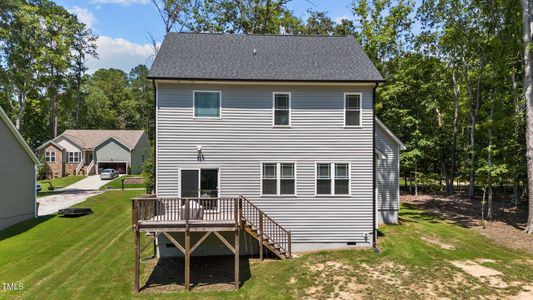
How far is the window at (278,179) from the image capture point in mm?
14426

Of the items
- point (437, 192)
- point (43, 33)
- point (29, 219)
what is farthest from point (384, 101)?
point (43, 33)

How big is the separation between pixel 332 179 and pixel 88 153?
41.0m

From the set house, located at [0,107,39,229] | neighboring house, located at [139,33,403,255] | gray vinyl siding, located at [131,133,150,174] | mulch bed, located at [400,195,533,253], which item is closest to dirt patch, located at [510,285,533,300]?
mulch bed, located at [400,195,533,253]

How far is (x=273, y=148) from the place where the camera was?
14453 mm

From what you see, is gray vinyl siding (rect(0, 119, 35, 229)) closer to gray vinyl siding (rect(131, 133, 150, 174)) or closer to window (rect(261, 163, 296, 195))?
window (rect(261, 163, 296, 195))

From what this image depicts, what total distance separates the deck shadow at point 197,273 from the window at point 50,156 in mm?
37353

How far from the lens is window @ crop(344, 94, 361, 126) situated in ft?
48.0

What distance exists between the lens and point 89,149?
4528cm

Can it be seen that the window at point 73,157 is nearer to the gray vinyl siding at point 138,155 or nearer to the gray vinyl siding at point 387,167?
the gray vinyl siding at point 138,155

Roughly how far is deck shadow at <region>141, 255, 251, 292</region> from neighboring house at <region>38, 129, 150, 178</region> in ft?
A: 115

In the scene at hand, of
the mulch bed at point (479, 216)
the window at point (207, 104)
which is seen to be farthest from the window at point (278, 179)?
the mulch bed at point (479, 216)

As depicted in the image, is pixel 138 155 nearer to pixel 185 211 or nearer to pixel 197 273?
pixel 197 273

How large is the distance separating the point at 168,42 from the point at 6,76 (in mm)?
19223

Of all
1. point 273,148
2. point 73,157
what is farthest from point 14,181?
point 73,157
